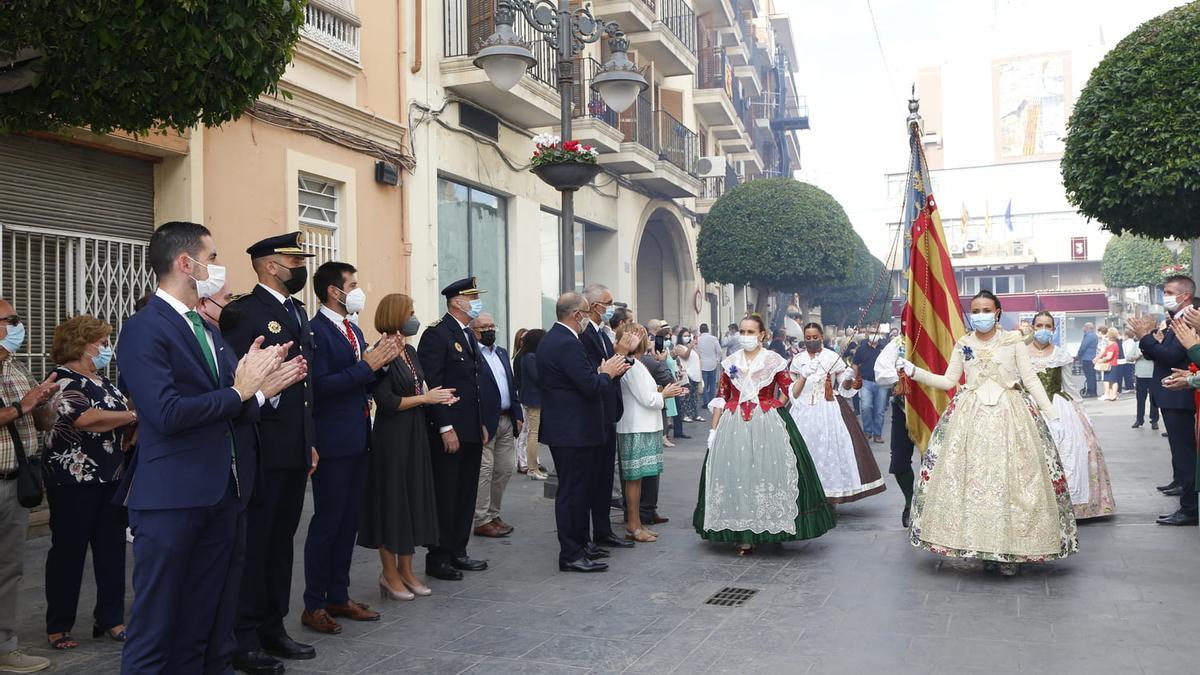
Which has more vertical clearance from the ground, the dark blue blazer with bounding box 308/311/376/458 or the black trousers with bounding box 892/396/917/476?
the dark blue blazer with bounding box 308/311/376/458

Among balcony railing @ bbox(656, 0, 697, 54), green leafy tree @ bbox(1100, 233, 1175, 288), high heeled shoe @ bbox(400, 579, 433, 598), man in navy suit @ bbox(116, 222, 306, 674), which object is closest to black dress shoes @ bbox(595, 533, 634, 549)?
high heeled shoe @ bbox(400, 579, 433, 598)

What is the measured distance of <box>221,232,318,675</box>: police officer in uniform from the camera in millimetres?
5035

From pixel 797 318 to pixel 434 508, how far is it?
28.8 metres

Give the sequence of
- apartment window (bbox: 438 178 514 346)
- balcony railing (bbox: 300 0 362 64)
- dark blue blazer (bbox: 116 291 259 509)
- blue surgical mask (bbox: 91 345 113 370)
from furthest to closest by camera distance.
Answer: apartment window (bbox: 438 178 514 346), balcony railing (bbox: 300 0 362 64), blue surgical mask (bbox: 91 345 113 370), dark blue blazer (bbox: 116 291 259 509)

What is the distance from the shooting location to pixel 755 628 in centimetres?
577

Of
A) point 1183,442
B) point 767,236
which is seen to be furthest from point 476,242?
point 767,236

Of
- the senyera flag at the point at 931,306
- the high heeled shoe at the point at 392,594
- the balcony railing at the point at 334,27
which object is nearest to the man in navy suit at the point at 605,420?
the high heeled shoe at the point at 392,594

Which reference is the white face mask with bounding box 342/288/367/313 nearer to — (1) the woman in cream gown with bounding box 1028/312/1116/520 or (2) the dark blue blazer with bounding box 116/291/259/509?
(2) the dark blue blazer with bounding box 116/291/259/509

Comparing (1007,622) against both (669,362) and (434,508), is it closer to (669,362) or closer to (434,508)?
(434,508)

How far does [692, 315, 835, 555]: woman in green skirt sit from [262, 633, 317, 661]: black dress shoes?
3532mm

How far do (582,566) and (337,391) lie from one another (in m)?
2.46

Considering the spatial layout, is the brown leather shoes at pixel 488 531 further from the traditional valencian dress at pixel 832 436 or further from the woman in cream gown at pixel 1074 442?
the woman in cream gown at pixel 1074 442

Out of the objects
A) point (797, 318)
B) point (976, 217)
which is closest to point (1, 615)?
point (797, 318)

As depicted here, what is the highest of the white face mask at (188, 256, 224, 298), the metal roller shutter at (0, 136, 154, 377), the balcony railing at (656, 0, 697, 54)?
the balcony railing at (656, 0, 697, 54)
